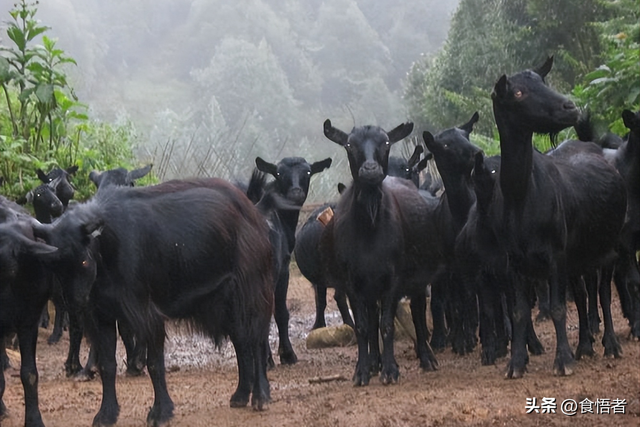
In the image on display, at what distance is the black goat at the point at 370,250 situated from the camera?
31.9ft

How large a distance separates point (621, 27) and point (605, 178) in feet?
38.3

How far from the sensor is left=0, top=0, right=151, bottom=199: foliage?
1667 centimetres

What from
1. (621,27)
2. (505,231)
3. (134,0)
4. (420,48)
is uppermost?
(134,0)

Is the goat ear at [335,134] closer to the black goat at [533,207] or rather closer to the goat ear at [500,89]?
the black goat at [533,207]

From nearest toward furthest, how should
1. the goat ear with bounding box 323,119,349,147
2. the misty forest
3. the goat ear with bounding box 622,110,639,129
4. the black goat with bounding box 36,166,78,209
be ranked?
1. the goat ear with bounding box 323,119,349,147
2. the goat ear with bounding box 622,110,639,129
3. the black goat with bounding box 36,166,78,209
4. the misty forest

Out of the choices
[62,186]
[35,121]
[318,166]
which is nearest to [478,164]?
[318,166]

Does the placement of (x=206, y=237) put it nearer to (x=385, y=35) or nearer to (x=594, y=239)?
(x=594, y=239)

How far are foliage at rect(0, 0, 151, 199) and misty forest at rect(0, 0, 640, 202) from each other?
4cm

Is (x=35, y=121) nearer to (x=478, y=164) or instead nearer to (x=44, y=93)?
(x=44, y=93)

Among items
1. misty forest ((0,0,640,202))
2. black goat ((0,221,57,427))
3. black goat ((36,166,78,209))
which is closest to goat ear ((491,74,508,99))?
black goat ((0,221,57,427))

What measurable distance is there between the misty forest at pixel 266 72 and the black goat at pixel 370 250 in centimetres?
743

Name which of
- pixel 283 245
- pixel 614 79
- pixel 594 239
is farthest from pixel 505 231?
pixel 614 79

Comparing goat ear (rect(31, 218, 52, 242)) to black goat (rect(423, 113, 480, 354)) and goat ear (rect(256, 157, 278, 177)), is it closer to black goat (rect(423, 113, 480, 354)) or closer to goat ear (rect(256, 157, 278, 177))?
black goat (rect(423, 113, 480, 354))

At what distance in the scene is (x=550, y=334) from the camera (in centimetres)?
1258
